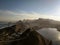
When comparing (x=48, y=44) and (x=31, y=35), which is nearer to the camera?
(x=31, y=35)

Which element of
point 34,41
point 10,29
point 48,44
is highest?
point 34,41

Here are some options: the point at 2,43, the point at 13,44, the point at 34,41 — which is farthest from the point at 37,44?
the point at 2,43

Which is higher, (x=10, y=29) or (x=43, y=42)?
(x=43, y=42)

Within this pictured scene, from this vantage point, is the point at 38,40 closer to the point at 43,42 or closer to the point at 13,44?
the point at 43,42

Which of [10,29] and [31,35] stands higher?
[31,35]

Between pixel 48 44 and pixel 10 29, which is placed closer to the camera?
pixel 48 44

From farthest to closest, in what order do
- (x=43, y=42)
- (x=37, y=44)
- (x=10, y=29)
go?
(x=10, y=29) < (x=43, y=42) < (x=37, y=44)

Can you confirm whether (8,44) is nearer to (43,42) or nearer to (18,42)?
(18,42)

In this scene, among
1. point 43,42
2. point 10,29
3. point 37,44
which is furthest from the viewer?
point 10,29

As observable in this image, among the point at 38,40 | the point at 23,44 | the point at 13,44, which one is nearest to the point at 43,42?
the point at 38,40
